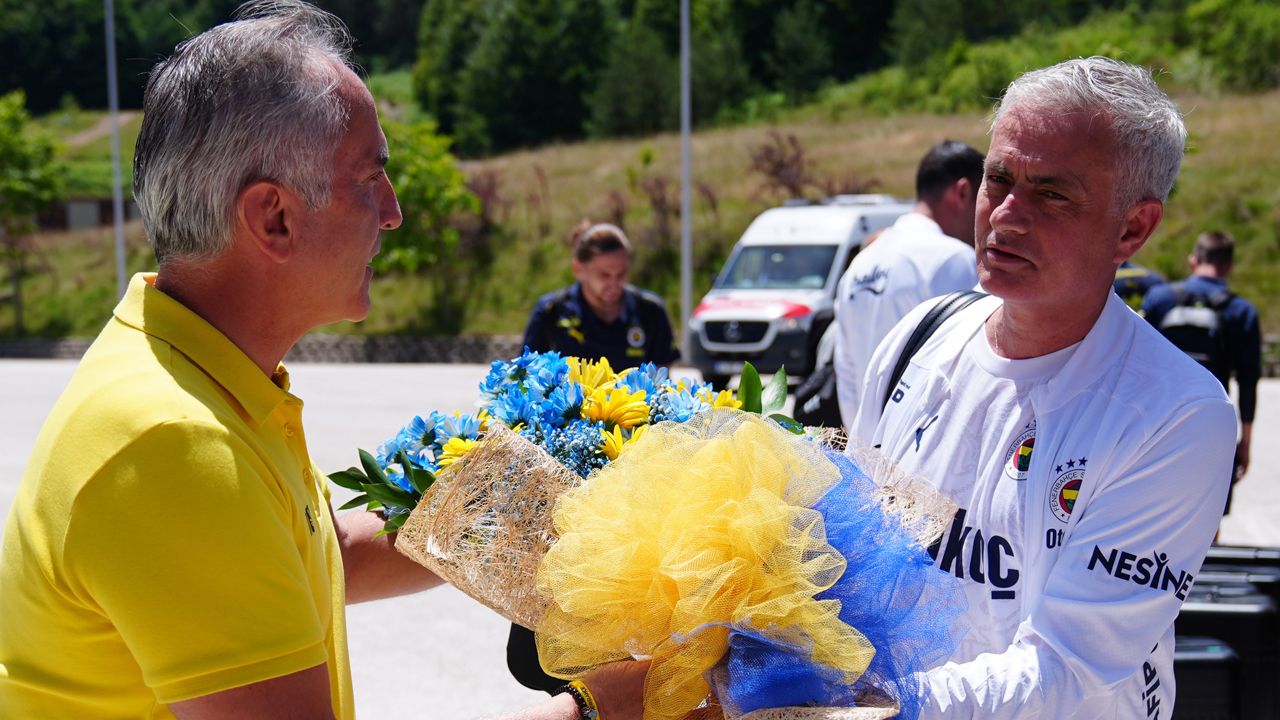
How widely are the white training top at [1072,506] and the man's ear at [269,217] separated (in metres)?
0.95

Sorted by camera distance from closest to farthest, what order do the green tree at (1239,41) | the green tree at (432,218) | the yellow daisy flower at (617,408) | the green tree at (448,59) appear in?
the yellow daisy flower at (617,408)
the green tree at (432,218)
the green tree at (1239,41)
the green tree at (448,59)

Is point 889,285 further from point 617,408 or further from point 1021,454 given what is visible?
point 617,408

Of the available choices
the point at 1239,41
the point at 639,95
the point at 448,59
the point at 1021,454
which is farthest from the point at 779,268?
the point at 448,59

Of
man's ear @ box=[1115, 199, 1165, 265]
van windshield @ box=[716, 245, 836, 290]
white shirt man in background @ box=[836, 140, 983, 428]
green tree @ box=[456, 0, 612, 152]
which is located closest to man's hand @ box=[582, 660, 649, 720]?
man's ear @ box=[1115, 199, 1165, 265]

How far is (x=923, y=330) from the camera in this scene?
96.7 inches

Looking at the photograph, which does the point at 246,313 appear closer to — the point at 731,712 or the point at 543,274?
the point at 731,712

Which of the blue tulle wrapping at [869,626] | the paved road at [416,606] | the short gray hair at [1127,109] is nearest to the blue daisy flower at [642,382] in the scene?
the blue tulle wrapping at [869,626]

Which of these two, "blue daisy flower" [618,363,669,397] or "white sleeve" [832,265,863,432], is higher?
"blue daisy flower" [618,363,669,397]

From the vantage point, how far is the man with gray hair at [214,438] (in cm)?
128

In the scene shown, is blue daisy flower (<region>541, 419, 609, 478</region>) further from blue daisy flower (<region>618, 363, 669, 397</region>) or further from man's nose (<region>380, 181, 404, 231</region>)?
man's nose (<region>380, 181, 404, 231</region>)

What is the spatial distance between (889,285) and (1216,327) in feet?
9.59

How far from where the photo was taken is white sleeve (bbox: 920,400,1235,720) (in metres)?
1.71

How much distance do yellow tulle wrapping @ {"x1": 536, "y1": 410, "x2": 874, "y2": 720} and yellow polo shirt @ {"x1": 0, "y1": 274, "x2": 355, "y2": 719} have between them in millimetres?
388

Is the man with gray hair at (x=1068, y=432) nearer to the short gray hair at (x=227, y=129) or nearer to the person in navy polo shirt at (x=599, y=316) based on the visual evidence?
the short gray hair at (x=227, y=129)
